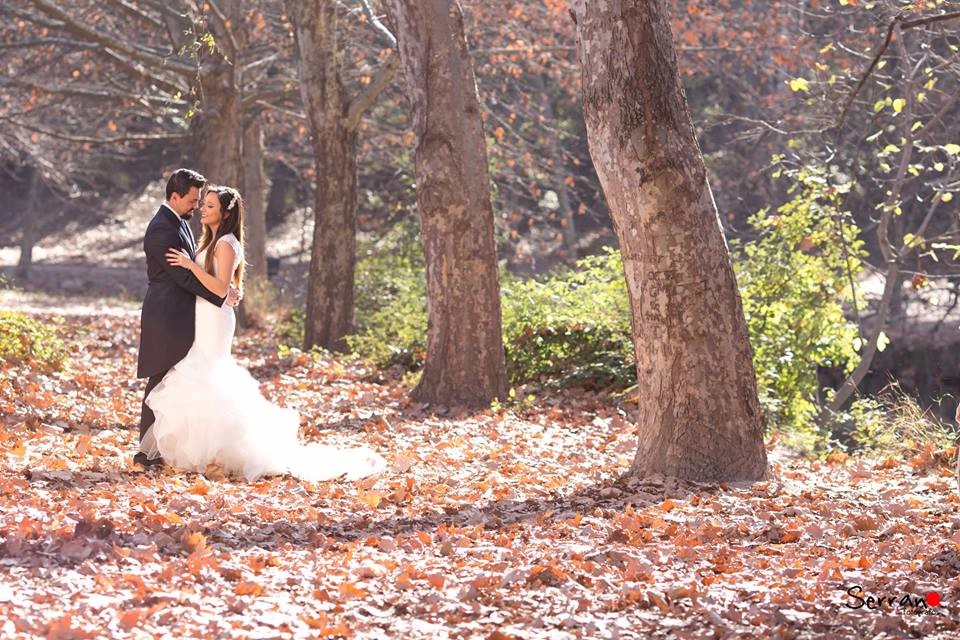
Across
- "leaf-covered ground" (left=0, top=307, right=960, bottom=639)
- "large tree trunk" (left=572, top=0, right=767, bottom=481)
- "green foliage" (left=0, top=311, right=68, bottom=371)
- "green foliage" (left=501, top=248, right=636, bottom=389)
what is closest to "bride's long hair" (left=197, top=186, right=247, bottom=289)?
"leaf-covered ground" (left=0, top=307, right=960, bottom=639)

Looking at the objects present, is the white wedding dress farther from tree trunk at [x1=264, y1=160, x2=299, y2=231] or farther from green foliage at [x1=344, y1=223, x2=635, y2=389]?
tree trunk at [x1=264, y1=160, x2=299, y2=231]

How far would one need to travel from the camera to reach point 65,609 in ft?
16.3

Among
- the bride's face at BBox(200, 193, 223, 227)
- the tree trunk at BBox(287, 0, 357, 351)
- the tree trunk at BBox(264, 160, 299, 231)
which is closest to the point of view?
the bride's face at BBox(200, 193, 223, 227)

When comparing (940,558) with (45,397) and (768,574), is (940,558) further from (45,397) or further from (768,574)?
(45,397)

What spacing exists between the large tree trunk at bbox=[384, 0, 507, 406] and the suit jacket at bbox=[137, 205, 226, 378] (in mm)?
3674

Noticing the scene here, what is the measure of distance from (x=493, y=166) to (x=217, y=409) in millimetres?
11264

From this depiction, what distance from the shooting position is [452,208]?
1200 cm

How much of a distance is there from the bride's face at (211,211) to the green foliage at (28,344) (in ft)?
15.1

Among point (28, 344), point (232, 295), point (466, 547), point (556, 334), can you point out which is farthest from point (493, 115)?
point (466, 547)


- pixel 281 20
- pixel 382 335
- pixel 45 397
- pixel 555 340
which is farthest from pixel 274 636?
pixel 281 20

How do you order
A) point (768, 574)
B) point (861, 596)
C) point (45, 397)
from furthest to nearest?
point (45, 397) < point (768, 574) < point (861, 596)

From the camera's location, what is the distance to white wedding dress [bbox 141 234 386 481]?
8.60m

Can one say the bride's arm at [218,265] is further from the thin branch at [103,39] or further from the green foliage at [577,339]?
the thin branch at [103,39]

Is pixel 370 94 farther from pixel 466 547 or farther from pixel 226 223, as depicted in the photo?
pixel 466 547
